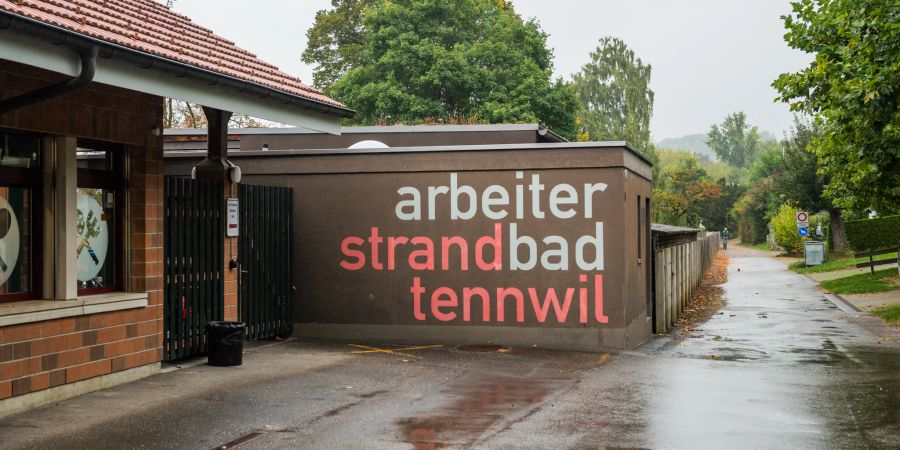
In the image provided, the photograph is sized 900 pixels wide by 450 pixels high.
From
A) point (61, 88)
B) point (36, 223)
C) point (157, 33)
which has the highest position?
point (157, 33)

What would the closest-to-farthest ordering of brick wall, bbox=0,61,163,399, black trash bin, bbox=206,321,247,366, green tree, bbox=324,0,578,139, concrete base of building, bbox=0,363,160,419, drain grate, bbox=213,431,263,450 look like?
drain grate, bbox=213,431,263,450
concrete base of building, bbox=0,363,160,419
brick wall, bbox=0,61,163,399
black trash bin, bbox=206,321,247,366
green tree, bbox=324,0,578,139

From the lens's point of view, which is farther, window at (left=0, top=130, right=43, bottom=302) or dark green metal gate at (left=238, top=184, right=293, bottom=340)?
dark green metal gate at (left=238, top=184, right=293, bottom=340)

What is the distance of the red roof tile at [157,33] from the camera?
26.7 feet

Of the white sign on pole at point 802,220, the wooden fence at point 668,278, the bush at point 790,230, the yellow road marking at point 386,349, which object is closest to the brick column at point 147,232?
the yellow road marking at point 386,349

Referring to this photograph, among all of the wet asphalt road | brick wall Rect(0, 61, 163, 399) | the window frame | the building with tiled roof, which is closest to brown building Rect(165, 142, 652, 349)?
the wet asphalt road

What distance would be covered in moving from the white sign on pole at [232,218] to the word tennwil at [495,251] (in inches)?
93.2

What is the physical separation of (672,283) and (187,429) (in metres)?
13.0

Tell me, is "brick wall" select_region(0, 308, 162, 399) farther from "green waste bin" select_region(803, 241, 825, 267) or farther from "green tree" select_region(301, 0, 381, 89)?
"green tree" select_region(301, 0, 381, 89)

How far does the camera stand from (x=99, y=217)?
406 inches

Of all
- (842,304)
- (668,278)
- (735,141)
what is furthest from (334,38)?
(735,141)

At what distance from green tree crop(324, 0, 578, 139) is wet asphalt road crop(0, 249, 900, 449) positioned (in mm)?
35295

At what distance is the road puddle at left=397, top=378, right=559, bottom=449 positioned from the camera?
7.88 metres

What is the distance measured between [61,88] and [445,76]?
40635mm

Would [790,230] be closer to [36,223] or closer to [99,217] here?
[99,217]
